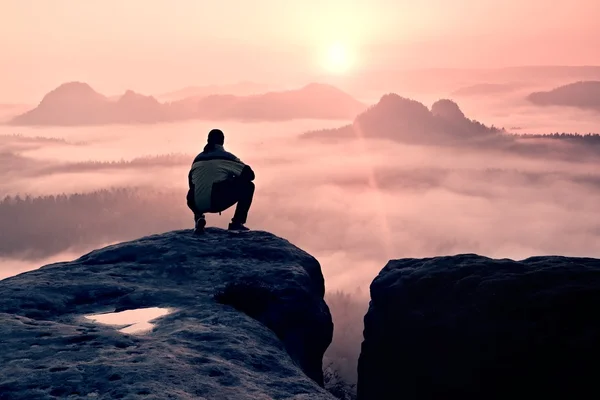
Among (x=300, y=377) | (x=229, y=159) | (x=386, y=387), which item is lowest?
(x=386, y=387)

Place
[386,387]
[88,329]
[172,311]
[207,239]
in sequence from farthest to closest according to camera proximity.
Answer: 1. [207,239]
2. [386,387]
3. [172,311]
4. [88,329]

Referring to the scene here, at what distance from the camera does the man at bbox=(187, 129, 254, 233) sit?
1872 cm

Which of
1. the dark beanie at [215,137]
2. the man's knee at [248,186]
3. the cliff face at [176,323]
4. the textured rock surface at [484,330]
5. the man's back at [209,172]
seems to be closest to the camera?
the cliff face at [176,323]

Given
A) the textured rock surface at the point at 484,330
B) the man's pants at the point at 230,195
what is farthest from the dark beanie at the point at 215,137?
the textured rock surface at the point at 484,330

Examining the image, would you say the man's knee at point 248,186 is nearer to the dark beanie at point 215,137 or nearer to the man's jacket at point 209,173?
the man's jacket at point 209,173

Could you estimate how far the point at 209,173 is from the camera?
18.8m

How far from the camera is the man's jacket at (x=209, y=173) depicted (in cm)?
1872

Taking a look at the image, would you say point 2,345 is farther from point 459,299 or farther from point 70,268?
point 459,299

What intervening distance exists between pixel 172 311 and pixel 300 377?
3763 millimetres

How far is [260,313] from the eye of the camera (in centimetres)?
1391

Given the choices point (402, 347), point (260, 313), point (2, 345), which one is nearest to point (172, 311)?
point (260, 313)

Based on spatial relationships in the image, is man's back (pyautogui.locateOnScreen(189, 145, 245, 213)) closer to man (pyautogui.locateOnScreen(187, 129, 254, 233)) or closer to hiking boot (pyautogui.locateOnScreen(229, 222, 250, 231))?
man (pyautogui.locateOnScreen(187, 129, 254, 233))

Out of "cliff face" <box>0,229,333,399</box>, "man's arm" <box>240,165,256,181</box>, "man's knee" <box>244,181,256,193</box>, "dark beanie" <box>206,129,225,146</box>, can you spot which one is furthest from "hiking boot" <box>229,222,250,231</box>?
"dark beanie" <box>206,129,225,146</box>

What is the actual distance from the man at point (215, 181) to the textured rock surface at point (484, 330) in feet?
17.1
